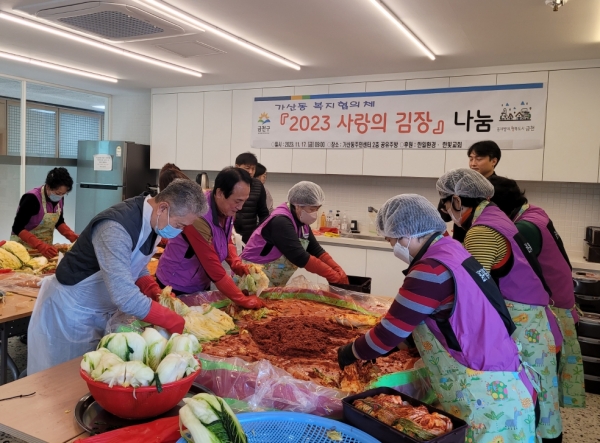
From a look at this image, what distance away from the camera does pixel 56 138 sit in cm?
712

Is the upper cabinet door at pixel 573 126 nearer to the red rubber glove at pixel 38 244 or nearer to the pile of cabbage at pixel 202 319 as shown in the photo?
the pile of cabbage at pixel 202 319

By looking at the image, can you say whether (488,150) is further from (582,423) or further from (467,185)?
(582,423)

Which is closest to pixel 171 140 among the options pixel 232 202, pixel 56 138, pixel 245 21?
pixel 56 138

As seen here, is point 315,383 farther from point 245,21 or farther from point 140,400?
point 245,21

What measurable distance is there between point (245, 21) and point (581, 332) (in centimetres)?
365

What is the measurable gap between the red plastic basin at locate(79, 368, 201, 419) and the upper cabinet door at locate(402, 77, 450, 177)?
13.9 ft

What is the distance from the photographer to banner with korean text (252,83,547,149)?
480 centimetres

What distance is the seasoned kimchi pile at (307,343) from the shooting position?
6.15 ft

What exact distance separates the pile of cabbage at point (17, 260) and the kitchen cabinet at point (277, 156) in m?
2.98

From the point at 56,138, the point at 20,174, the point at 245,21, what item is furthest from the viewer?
the point at 56,138

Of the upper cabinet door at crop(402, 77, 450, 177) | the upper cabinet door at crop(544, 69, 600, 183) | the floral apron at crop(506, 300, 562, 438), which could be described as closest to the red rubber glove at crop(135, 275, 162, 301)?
the floral apron at crop(506, 300, 562, 438)

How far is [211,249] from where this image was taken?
106 inches

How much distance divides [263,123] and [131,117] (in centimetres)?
262

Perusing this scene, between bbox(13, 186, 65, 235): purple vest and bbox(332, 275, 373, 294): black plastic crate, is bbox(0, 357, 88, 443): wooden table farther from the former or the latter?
bbox(13, 186, 65, 235): purple vest
